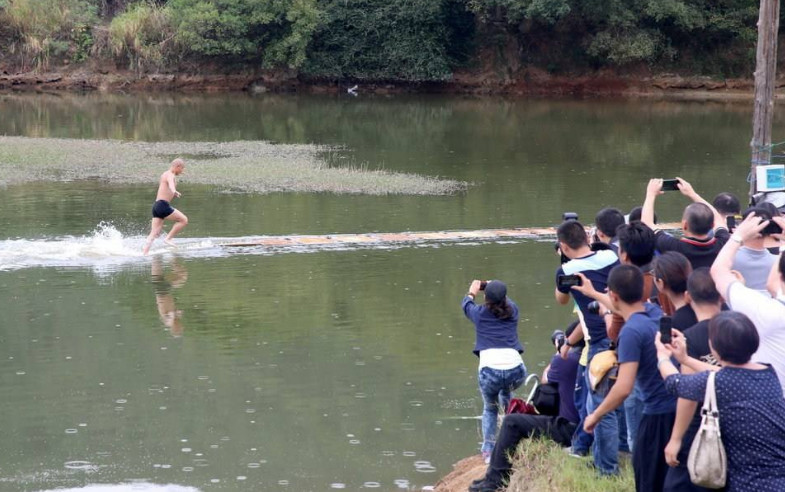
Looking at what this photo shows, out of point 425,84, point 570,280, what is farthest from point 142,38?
point 570,280

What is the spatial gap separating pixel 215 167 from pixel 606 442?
1873cm

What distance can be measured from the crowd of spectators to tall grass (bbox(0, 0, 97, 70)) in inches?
1636

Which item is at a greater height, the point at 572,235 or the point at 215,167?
the point at 572,235

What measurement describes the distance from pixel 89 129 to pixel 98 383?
2327 cm

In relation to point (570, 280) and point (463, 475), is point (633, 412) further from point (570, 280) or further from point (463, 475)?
point (463, 475)

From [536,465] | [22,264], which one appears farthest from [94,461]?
[22,264]

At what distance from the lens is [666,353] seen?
16.1 feet

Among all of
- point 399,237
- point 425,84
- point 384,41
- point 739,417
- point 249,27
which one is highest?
point 249,27

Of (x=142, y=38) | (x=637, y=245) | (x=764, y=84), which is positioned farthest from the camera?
(x=142, y=38)

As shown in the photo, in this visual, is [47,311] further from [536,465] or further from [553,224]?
[553,224]

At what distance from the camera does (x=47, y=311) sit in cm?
1189

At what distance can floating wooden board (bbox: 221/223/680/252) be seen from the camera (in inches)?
616

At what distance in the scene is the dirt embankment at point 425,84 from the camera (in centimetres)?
4406

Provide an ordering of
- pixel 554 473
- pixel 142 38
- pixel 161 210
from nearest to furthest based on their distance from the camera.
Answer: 1. pixel 554 473
2. pixel 161 210
3. pixel 142 38
